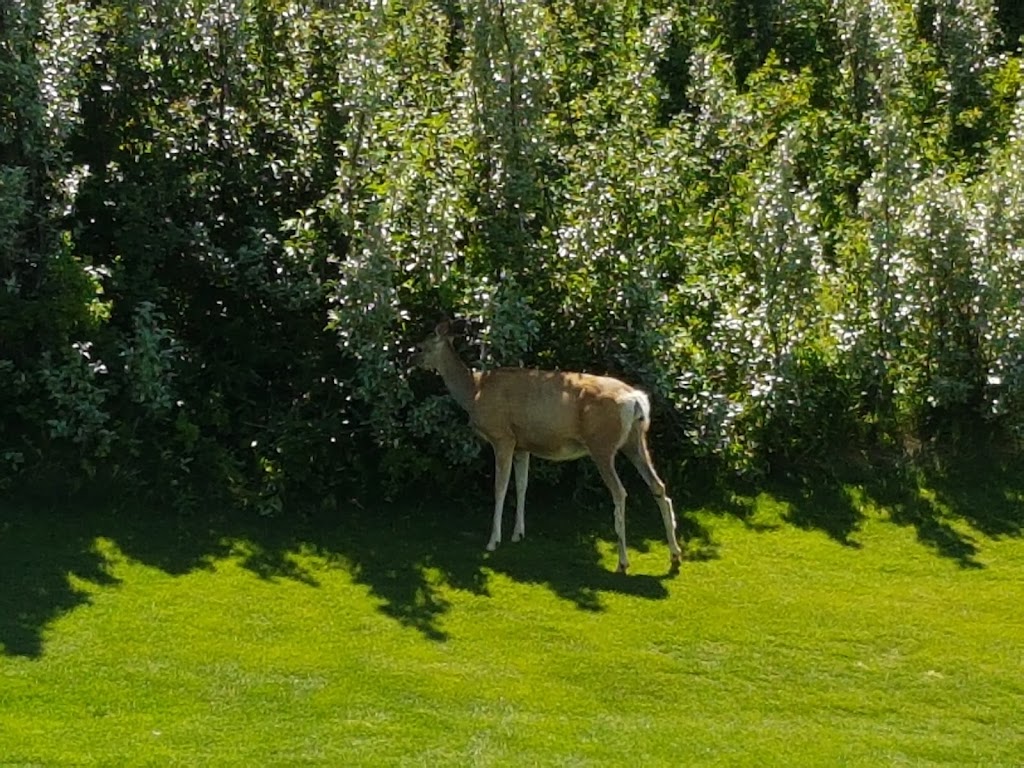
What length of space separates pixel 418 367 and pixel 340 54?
3279 mm

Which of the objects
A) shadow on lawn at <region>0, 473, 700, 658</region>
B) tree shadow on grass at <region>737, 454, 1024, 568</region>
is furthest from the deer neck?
tree shadow on grass at <region>737, 454, 1024, 568</region>

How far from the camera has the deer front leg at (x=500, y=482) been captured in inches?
464

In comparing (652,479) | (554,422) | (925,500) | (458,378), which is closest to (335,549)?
(458,378)

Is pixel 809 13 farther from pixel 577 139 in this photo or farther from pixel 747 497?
pixel 747 497

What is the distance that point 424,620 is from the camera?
1019 cm

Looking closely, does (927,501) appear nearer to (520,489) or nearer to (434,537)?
(520,489)

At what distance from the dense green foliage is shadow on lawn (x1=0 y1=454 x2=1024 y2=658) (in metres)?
0.48

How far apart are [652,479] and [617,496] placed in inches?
15.4

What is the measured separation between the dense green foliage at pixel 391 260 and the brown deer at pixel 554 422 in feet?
1.68

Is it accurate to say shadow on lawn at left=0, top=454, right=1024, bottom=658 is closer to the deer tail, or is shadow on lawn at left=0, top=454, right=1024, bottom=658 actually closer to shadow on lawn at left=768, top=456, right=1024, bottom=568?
shadow on lawn at left=768, top=456, right=1024, bottom=568

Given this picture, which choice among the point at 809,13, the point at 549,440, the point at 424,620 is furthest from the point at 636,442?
the point at 809,13

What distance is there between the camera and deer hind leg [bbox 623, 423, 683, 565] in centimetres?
1151

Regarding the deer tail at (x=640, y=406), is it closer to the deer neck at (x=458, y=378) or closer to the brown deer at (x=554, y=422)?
the brown deer at (x=554, y=422)

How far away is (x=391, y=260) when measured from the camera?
12.2m
